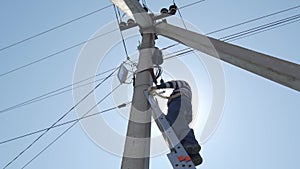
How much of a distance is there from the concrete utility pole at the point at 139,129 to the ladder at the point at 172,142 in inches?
3.1

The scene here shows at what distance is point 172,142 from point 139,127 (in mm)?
448

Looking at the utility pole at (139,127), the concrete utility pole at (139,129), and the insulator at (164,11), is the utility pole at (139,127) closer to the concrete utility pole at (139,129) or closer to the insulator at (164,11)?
the concrete utility pole at (139,129)

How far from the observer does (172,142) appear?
3.23m

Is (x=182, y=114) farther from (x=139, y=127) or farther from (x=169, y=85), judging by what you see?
(x=139, y=127)

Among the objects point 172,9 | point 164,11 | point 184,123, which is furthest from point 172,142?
point 172,9

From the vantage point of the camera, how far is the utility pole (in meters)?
3.28

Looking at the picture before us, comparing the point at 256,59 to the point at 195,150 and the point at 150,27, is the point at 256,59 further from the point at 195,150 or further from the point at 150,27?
the point at 150,27

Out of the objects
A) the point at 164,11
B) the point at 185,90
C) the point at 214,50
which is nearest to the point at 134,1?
the point at 164,11

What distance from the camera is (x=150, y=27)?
194 inches

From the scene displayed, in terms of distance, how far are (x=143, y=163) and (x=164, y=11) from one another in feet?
9.52

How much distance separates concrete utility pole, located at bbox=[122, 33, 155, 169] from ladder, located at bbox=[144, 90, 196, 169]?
8cm

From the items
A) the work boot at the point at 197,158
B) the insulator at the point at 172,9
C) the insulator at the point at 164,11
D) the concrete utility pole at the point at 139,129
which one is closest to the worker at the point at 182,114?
the work boot at the point at 197,158

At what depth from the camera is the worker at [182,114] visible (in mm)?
3535

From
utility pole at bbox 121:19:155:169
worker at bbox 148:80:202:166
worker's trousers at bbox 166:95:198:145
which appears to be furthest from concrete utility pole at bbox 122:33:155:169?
worker's trousers at bbox 166:95:198:145
